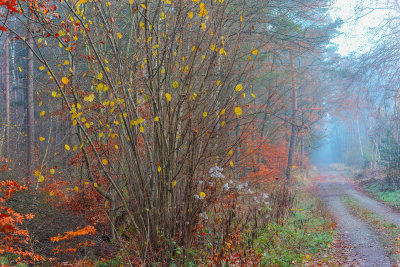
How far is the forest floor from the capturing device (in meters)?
5.84

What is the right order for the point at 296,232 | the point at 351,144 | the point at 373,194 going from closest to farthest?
1. the point at 296,232
2. the point at 373,194
3. the point at 351,144

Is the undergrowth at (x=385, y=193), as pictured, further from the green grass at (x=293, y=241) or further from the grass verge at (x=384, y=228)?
the green grass at (x=293, y=241)

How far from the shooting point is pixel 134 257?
14.9 ft

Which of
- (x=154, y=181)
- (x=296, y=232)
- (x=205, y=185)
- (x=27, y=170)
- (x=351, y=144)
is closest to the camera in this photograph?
(x=154, y=181)

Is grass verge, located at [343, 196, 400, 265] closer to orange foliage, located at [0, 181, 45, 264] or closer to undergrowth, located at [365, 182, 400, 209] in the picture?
undergrowth, located at [365, 182, 400, 209]

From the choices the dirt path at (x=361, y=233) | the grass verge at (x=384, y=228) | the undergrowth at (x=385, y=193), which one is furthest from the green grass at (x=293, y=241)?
the undergrowth at (x=385, y=193)

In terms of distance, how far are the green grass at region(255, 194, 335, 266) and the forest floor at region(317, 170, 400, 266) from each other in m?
0.47

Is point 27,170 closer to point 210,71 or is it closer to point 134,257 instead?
point 134,257

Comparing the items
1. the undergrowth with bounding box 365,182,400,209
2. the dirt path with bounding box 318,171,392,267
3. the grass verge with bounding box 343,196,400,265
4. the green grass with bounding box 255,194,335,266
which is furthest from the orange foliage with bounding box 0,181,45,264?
the undergrowth with bounding box 365,182,400,209

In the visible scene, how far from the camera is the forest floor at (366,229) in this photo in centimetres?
584

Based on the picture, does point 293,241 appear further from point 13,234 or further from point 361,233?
point 13,234

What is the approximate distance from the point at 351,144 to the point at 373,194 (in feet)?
96.1

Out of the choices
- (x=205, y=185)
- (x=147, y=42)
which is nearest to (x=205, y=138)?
(x=205, y=185)

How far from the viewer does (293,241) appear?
6.60 meters
